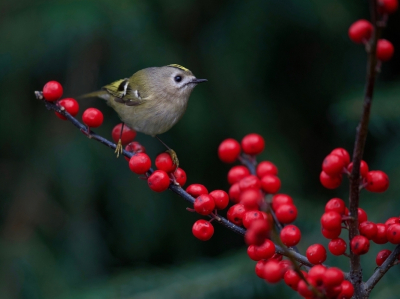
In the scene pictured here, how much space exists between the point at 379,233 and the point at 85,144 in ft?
7.21

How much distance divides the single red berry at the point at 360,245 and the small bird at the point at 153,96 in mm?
1456

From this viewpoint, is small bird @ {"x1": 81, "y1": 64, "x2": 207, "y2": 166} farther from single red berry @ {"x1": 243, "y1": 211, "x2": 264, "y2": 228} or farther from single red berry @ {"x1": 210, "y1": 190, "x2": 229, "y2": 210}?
single red berry @ {"x1": 243, "y1": 211, "x2": 264, "y2": 228}

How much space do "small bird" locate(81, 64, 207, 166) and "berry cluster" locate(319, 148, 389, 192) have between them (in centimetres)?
133

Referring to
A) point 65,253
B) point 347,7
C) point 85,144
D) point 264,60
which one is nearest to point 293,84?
point 264,60

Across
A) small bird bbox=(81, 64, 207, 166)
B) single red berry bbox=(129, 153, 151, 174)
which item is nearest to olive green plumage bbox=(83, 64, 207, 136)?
small bird bbox=(81, 64, 207, 166)

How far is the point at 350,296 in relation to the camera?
0.96 meters

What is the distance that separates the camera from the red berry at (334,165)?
0.96m

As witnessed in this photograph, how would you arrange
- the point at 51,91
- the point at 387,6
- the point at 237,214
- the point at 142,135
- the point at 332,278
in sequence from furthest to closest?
the point at 142,135, the point at 51,91, the point at 237,214, the point at 332,278, the point at 387,6

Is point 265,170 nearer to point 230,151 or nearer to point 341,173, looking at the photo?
point 230,151

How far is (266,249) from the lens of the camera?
1032mm

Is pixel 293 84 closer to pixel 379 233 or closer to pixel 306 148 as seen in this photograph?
pixel 306 148

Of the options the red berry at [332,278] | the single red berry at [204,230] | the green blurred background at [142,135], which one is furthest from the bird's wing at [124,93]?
the red berry at [332,278]

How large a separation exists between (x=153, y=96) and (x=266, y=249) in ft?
5.19

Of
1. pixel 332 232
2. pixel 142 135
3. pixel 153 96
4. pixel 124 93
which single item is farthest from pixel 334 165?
pixel 142 135
